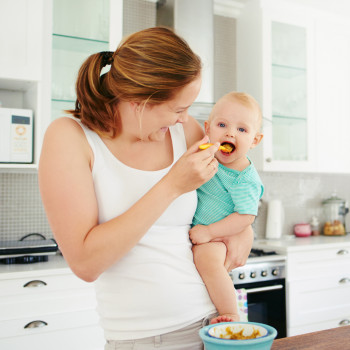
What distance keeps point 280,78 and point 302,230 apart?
134 centimetres

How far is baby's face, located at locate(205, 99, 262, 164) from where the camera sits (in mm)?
1272

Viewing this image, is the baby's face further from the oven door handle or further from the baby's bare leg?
the oven door handle

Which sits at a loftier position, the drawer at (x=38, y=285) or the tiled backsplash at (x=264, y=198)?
the tiled backsplash at (x=264, y=198)

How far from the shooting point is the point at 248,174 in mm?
1261

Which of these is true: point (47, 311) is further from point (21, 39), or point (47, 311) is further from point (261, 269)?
point (21, 39)

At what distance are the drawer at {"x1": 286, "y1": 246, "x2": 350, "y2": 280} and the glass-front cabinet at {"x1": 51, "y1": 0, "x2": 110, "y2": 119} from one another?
1.87 m

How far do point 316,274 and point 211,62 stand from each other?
1.75 meters

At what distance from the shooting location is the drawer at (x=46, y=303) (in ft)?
6.86

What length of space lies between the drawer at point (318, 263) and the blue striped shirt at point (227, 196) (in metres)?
1.85

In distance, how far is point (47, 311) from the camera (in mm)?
2174

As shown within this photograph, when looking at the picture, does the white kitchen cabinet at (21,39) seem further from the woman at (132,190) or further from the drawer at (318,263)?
the drawer at (318,263)

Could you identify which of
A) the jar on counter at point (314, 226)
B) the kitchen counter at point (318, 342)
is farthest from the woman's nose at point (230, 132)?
the jar on counter at point (314, 226)

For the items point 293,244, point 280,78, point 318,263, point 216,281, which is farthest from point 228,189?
point 280,78

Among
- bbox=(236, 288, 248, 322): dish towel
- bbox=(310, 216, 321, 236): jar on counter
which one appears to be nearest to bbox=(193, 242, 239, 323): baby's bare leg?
bbox=(236, 288, 248, 322): dish towel
